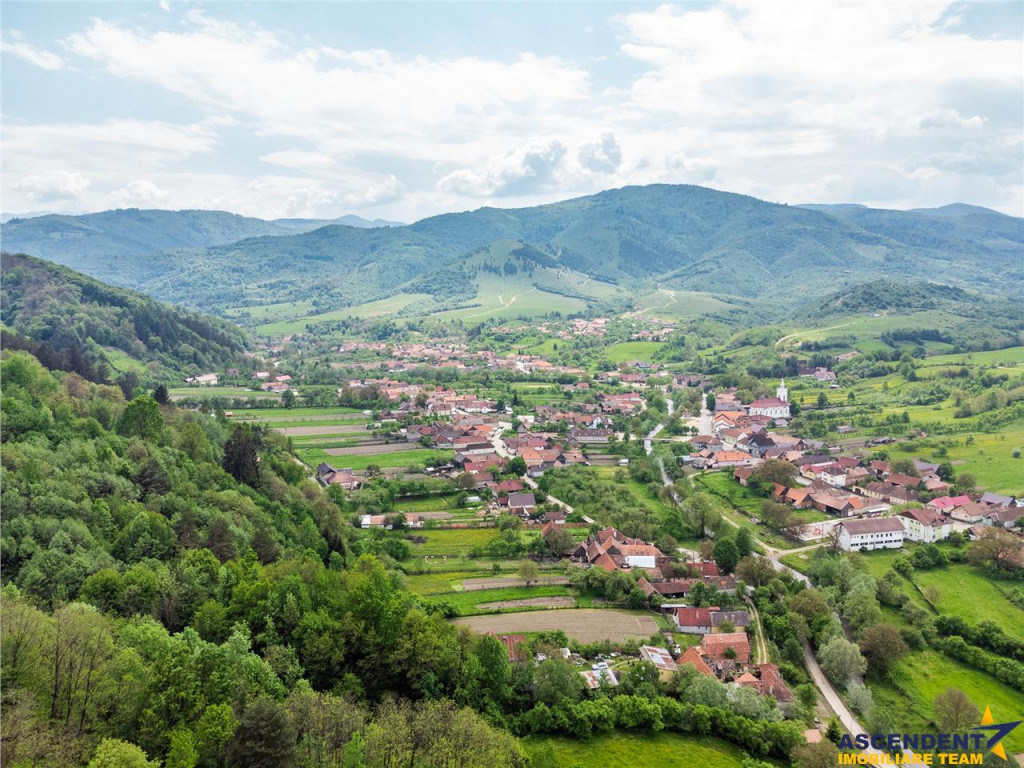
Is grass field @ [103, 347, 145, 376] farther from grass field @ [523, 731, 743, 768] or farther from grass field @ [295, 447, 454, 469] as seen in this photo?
grass field @ [523, 731, 743, 768]

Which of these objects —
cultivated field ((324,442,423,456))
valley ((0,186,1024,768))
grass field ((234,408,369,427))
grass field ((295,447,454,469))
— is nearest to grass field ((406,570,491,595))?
valley ((0,186,1024,768))

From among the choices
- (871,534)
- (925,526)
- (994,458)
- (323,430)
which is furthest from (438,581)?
(994,458)

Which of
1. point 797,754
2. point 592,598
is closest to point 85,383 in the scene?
point 592,598

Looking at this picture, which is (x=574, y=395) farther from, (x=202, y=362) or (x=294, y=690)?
(x=294, y=690)

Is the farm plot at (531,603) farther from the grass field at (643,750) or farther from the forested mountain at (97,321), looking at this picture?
the forested mountain at (97,321)

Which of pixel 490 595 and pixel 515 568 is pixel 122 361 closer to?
pixel 515 568

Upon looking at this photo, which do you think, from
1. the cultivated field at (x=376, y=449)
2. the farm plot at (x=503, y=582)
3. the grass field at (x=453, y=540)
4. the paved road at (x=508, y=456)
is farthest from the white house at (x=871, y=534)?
the cultivated field at (x=376, y=449)
